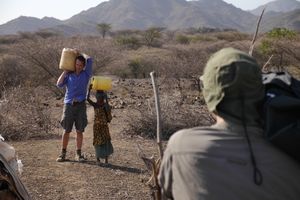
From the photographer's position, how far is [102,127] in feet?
25.2

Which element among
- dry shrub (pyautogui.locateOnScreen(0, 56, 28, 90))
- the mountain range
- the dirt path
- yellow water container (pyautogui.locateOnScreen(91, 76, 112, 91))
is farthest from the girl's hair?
the mountain range

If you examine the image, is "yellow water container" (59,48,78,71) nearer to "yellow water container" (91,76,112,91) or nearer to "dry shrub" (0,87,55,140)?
"yellow water container" (91,76,112,91)

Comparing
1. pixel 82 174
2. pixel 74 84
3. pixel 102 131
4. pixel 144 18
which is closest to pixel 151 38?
pixel 102 131

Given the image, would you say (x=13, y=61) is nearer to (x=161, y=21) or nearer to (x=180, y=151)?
(x=180, y=151)

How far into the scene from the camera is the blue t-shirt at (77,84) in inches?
296

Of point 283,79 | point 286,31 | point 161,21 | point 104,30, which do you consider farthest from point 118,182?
point 161,21

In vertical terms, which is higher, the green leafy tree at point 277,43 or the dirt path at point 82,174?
the green leafy tree at point 277,43

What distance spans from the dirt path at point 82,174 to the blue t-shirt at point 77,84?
0.94 m

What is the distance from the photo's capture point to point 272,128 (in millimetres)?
1968

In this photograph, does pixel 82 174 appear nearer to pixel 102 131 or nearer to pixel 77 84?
pixel 102 131

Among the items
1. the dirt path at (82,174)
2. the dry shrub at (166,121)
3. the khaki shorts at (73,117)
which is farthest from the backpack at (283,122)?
the dry shrub at (166,121)

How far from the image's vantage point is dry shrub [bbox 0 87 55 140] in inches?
400

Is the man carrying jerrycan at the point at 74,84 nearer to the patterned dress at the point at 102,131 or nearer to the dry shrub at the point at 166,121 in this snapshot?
the patterned dress at the point at 102,131

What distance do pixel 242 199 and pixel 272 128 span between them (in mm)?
264
